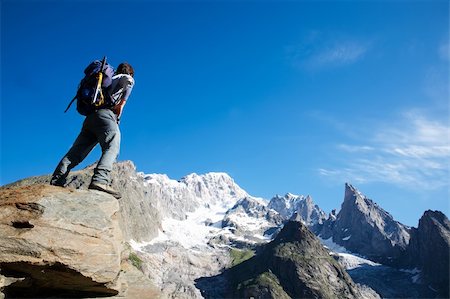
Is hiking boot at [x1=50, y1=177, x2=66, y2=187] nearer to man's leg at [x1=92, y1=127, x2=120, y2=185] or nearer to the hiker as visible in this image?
the hiker

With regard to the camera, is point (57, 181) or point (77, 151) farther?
point (77, 151)

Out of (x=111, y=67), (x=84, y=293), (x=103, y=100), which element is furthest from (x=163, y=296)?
(x=111, y=67)

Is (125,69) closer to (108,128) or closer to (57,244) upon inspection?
(108,128)

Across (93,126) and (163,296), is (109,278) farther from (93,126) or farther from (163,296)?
(93,126)

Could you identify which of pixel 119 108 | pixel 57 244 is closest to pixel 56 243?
pixel 57 244

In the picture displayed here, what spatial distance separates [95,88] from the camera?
13977 mm

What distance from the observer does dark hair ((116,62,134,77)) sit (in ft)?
49.0

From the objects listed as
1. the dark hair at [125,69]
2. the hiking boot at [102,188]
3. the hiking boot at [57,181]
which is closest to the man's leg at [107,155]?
the hiking boot at [102,188]

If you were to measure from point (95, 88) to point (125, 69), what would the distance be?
154 centimetres

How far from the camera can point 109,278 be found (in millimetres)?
12242

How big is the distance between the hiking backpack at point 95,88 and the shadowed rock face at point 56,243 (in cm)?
317

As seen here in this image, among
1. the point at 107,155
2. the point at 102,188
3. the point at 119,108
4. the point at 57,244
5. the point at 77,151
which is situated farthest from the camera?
the point at 77,151

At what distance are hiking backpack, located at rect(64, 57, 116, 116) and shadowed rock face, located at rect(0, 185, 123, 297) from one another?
3168 mm

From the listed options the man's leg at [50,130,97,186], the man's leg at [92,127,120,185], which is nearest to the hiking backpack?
the man's leg at [92,127,120,185]
